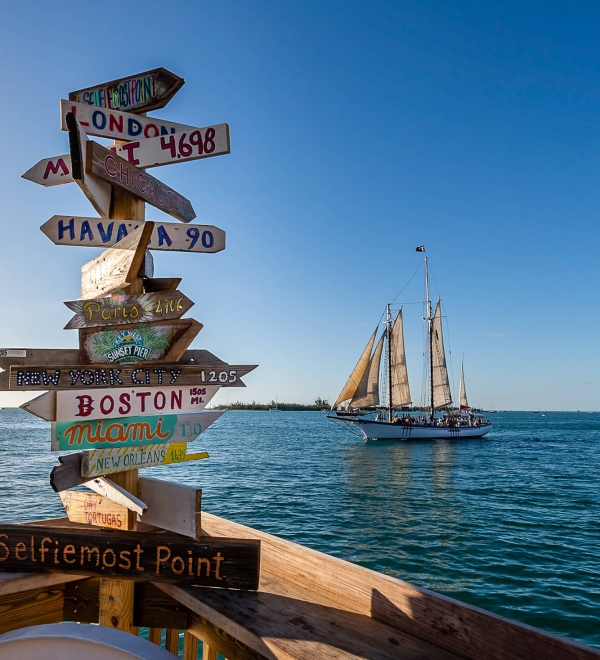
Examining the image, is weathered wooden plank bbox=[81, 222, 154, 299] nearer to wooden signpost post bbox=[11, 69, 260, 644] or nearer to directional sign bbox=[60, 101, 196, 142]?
wooden signpost post bbox=[11, 69, 260, 644]

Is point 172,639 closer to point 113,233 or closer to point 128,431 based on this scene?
point 128,431

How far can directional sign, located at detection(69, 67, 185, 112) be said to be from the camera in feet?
9.79

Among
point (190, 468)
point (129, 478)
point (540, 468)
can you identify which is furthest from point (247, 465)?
point (129, 478)

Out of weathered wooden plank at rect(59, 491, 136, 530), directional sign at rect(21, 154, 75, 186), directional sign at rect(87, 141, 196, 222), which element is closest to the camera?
directional sign at rect(87, 141, 196, 222)

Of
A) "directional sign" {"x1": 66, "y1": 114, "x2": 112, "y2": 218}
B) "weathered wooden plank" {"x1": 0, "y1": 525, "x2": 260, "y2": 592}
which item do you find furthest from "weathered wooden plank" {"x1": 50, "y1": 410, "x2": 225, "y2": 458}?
"directional sign" {"x1": 66, "y1": 114, "x2": 112, "y2": 218}

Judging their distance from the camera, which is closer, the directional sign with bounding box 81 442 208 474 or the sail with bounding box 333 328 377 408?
the directional sign with bounding box 81 442 208 474

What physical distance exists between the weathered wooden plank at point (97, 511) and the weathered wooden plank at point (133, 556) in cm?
25

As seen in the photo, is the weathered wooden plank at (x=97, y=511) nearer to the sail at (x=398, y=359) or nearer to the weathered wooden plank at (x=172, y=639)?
the weathered wooden plank at (x=172, y=639)

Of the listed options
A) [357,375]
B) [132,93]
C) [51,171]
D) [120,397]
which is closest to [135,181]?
[51,171]

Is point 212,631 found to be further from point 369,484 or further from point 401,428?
point 401,428

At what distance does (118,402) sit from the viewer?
2309 mm

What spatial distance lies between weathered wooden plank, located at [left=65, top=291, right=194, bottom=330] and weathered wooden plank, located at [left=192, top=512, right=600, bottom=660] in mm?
1523

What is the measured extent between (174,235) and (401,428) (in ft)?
174

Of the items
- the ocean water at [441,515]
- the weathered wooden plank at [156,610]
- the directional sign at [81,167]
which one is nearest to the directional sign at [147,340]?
the directional sign at [81,167]
